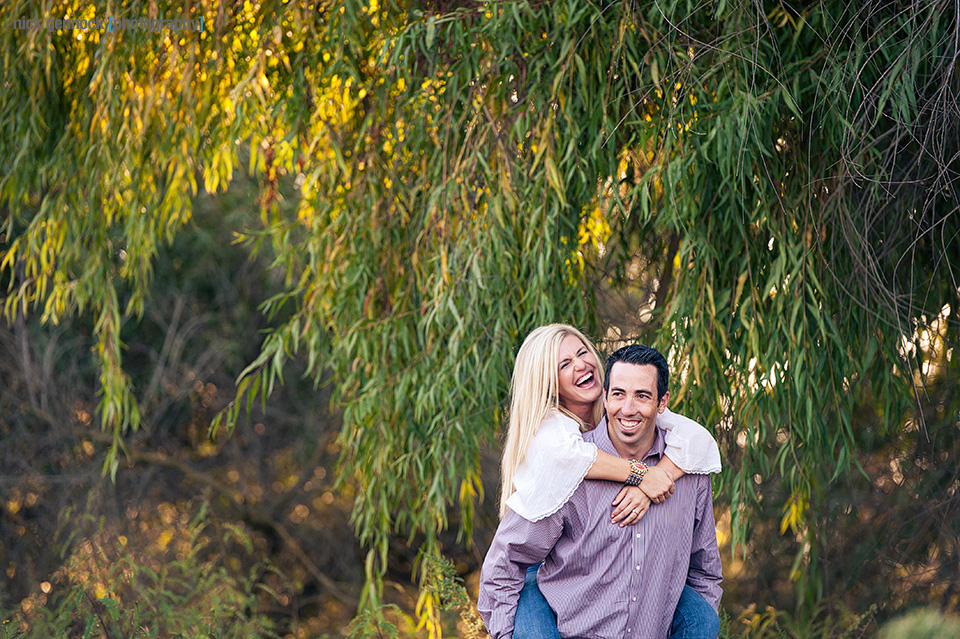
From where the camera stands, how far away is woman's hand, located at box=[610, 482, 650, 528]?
1.65m

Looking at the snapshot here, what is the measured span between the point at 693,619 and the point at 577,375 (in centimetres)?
55

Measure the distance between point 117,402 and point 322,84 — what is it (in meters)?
1.41

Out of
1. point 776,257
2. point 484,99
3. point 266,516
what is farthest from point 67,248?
point 266,516

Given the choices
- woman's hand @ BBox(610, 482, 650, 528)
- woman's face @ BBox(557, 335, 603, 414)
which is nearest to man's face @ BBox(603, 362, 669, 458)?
woman's hand @ BBox(610, 482, 650, 528)

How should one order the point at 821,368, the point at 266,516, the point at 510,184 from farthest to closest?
the point at 266,516 → the point at 510,184 → the point at 821,368

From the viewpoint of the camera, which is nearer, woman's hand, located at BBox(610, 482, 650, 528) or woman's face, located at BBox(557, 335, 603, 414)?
woman's hand, located at BBox(610, 482, 650, 528)

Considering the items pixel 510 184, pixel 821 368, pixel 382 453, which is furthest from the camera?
pixel 382 453

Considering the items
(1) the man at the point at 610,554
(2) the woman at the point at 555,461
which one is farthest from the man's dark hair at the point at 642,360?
(2) the woman at the point at 555,461

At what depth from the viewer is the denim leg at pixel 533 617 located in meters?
1.66

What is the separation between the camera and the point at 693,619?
1.71 metres

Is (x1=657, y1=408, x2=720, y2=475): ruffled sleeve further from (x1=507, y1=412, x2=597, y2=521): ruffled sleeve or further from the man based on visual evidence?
(x1=507, y1=412, x2=597, y2=521): ruffled sleeve

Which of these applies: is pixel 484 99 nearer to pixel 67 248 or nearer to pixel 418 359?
pixel 418 359

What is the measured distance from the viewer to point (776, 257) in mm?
2492

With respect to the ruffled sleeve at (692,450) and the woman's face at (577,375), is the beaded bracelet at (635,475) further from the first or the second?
the woman's face at (577,375)
